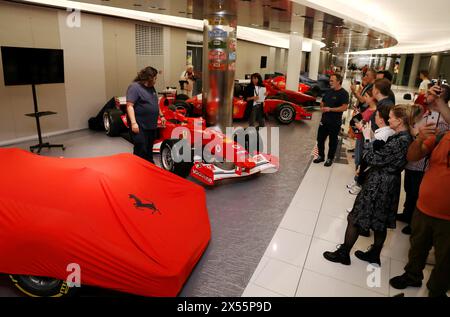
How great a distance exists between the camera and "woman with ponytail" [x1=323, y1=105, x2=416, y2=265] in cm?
252

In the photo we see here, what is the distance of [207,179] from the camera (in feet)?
14.9

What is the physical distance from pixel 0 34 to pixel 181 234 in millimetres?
5933

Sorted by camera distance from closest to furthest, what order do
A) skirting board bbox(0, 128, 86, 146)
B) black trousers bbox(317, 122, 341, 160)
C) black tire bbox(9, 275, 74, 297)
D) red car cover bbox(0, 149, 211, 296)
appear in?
red car cover bbox(0, 149, 211, 296) → black tire bbox(9, 275, 74, 297) → black trousers bbox(317, 122, 341, 160) → skirting board bbox(0, 128, 86, 146)

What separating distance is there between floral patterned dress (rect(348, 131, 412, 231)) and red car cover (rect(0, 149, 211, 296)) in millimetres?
1442

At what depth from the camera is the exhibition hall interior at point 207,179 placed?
2.25 meters

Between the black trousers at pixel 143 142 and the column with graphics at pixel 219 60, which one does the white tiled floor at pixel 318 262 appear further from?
the column with graphics at pixel 219 60

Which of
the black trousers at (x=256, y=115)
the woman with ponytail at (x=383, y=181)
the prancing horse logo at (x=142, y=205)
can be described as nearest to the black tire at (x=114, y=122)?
the black trousers at (x=256, y=115)

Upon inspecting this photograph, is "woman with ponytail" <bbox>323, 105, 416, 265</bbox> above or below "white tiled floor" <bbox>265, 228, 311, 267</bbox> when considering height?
above

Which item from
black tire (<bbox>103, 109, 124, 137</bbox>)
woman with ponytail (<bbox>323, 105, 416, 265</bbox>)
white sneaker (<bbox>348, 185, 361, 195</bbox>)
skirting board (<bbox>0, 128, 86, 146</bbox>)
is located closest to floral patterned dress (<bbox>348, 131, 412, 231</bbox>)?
woman with ponytail (<bbox>323, 105, 416, 265</bbox>)

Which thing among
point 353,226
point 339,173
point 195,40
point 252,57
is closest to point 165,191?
point 353,226

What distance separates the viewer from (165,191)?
304 centimetres

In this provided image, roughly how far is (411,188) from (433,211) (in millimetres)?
1407

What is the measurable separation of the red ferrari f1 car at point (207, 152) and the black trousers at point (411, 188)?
1.93 meters

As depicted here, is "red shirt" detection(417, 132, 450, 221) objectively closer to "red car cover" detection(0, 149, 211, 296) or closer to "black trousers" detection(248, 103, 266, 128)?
"red car cover" detection(0, 149, 211, 296)
